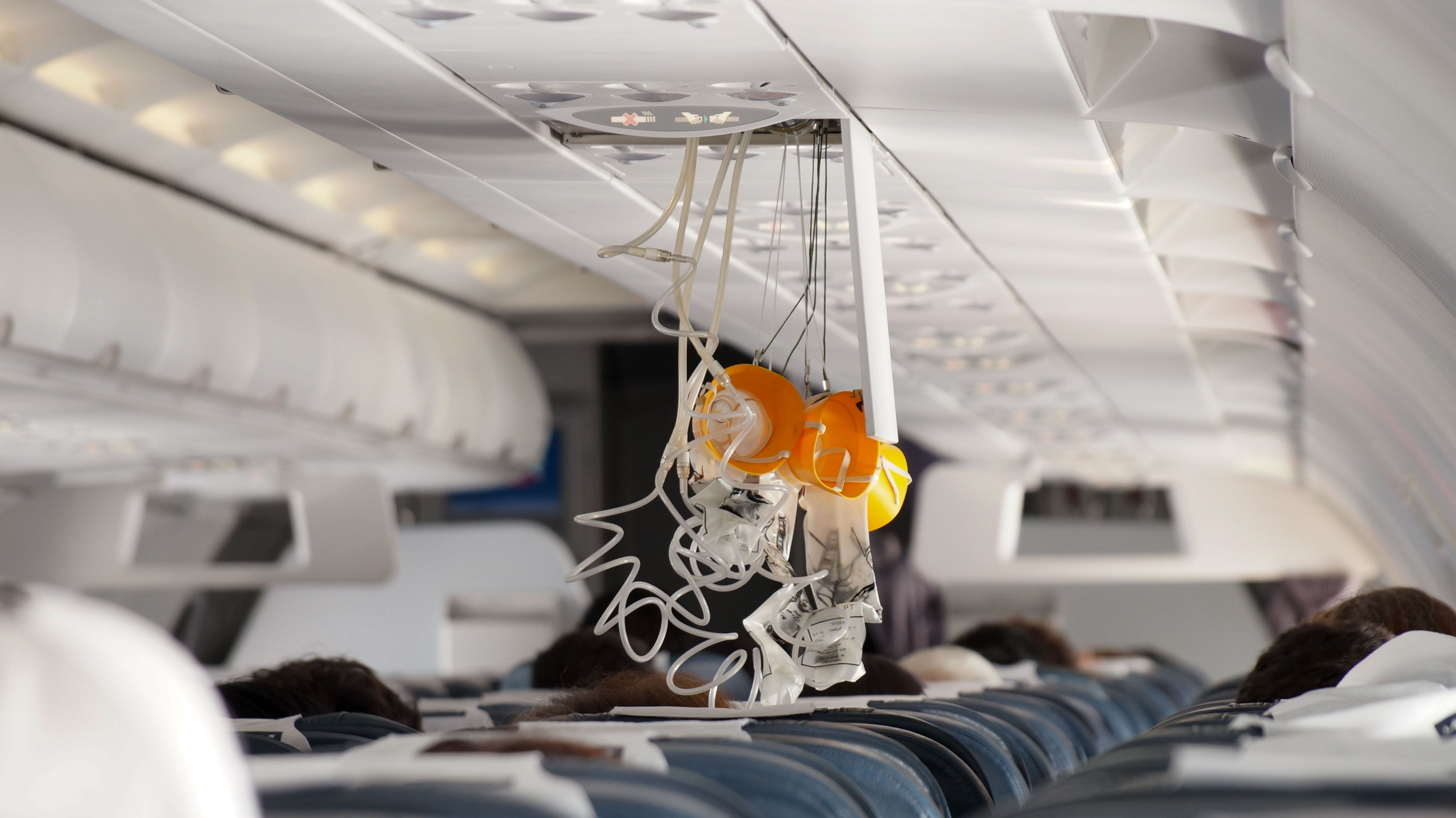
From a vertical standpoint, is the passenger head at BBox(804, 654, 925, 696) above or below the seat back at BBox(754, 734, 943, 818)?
below

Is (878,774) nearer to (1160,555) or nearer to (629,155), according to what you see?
(629,155)

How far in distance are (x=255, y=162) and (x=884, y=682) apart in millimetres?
4566

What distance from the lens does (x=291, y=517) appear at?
13281 millimetres

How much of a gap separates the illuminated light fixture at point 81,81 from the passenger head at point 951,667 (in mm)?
4360

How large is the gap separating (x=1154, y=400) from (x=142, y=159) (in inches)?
237

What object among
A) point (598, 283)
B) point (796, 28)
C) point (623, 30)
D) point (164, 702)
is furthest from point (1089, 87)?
point (598, 283)

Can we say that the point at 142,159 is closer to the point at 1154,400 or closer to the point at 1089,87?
the point at 1089,87

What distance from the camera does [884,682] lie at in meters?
5.00

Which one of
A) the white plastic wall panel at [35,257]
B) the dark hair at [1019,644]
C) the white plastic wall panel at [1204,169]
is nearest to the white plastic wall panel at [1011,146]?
the white plastic wall panel at [1204,169]

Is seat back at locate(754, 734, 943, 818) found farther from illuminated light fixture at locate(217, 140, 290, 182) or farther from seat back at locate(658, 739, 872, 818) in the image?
illuminated light fixture at locate(217, 140, 290, 182)

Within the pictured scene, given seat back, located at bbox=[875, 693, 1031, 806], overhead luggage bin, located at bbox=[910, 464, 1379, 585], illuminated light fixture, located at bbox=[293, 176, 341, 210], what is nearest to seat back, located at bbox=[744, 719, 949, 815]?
seat back, located at bbox=[875, 693, 1031, 806]

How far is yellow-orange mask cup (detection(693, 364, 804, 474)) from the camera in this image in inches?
164

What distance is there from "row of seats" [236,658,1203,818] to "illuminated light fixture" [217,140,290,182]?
3952 millimetres

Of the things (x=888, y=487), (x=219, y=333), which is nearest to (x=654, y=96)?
(x=888, y=487)
